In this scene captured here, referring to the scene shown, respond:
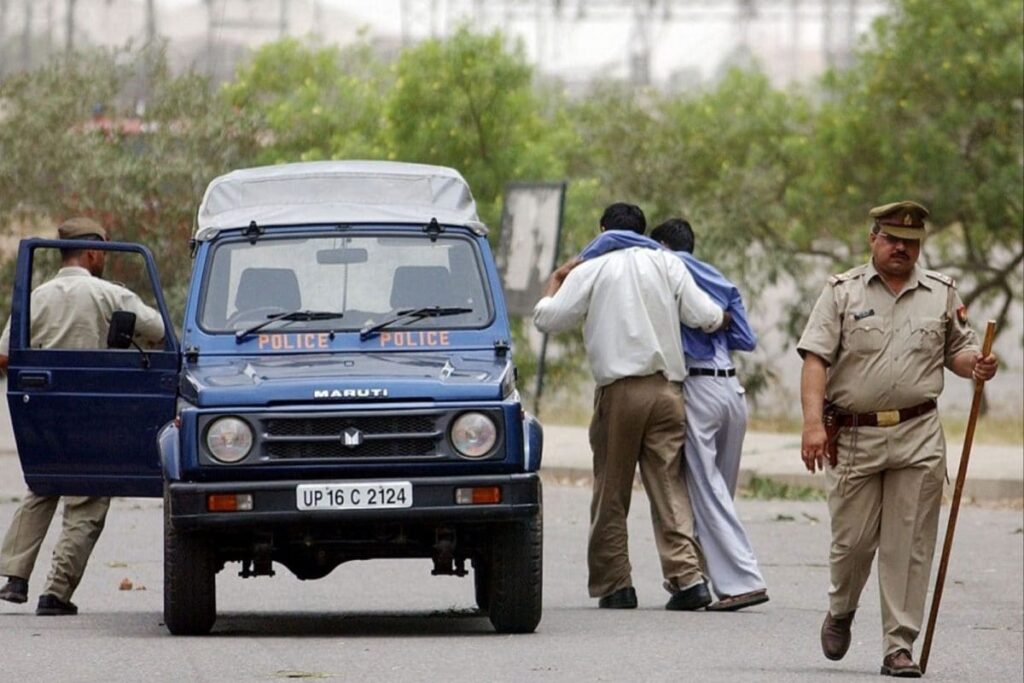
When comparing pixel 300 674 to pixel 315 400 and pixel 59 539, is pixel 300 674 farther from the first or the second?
pixel 59 539

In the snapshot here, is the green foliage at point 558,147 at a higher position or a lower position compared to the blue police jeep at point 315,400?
lower

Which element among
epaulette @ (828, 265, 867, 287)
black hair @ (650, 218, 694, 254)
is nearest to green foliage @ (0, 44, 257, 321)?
black hair @ (650, 218, 694, 254)

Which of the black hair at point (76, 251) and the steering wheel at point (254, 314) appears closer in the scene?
the steering wheel at point (254, 314)

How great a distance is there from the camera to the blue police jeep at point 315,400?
9891 millimetres

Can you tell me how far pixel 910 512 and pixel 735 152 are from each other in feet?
84.0

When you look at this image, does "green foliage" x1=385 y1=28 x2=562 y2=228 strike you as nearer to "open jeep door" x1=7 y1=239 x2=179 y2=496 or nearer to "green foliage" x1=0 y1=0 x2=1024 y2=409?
"green foliage" x1=0 y1=0 x2=1024 y2=409

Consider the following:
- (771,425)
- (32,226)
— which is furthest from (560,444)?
(32,226)

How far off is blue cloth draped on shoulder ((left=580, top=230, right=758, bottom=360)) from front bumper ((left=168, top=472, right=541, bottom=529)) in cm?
217

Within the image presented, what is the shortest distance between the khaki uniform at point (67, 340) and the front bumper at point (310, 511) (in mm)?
1692

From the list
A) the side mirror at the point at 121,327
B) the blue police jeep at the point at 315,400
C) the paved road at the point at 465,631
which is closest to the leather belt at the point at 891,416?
the paved road at the point at 465,631

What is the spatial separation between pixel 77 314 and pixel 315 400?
6.74 feet

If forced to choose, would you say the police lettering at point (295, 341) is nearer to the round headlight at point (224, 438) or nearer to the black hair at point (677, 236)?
the round headlight at point (224, 438)

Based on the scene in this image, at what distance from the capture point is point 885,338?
30.6 feet

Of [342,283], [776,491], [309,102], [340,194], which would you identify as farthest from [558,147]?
[342,283]
